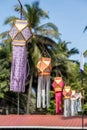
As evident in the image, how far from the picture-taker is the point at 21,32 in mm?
15656

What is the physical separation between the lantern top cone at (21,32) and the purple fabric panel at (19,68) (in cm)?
31

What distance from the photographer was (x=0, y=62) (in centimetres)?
4022

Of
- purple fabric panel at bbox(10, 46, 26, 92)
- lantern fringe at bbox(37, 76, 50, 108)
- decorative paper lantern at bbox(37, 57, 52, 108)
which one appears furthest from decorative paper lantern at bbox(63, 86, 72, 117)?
purple fabric panel at bbox(10, 46, 26, 92)

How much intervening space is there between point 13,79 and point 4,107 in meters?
26.3

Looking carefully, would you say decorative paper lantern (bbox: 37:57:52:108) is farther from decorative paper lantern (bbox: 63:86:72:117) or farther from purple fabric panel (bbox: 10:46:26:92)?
purple fabric panel (bbox: 10:46:26:92)

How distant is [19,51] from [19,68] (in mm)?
700

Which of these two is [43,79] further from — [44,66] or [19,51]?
[19,51]

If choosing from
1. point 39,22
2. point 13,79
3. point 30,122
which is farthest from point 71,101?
point 13,79

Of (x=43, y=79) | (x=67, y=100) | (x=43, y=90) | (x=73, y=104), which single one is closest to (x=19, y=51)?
(x=43, y=79)

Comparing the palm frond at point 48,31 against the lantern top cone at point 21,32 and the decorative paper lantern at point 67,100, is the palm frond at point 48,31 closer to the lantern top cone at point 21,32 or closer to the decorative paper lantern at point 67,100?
the decorative paper lantern at point 67,100

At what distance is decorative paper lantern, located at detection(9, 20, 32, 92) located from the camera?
1584 centimetres

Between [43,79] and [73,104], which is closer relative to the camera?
[43,79]

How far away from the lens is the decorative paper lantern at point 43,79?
2295 centimetres

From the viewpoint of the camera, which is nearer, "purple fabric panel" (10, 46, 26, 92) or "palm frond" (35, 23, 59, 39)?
"purple fabric panel" (10, 46, 26, 92)
